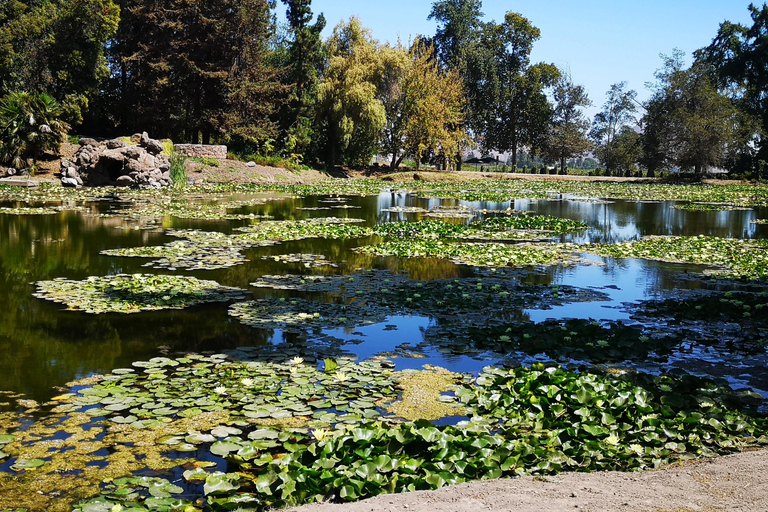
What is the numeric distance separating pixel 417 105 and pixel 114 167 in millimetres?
26345

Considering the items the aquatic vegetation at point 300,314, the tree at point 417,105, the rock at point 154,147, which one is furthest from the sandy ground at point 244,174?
the aquatic vegetation at point 300,314

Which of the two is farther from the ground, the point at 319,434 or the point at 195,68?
the point at 195,68

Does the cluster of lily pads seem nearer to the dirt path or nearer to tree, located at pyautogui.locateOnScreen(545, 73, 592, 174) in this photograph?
the dirt path

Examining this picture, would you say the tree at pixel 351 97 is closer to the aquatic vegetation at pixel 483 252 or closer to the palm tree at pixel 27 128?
the palm tree at pixel 27 128

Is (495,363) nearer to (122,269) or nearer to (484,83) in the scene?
(122,269)

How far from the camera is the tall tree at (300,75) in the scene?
143ft

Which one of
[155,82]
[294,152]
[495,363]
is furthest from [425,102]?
[495,363]

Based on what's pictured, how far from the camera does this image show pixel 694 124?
50.4m

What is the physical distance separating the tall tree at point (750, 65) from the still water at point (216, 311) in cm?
4376

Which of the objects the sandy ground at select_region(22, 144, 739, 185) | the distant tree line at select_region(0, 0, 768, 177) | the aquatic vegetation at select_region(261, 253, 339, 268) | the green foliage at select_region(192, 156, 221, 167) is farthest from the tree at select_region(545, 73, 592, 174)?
the aquatic vegetation at select_region(261, 253, 339, 268)

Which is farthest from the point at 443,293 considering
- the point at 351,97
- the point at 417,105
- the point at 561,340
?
the point at 417,105

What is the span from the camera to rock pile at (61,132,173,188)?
28281 millimetres

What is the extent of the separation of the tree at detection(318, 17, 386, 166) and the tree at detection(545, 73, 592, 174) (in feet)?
72.7

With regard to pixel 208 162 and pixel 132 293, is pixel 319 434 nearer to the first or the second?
pixel 132 293
